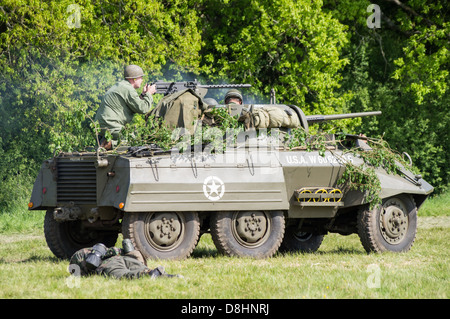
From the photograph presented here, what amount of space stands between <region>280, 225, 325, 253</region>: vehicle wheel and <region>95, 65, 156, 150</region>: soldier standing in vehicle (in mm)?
3205

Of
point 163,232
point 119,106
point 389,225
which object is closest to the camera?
point 163,232

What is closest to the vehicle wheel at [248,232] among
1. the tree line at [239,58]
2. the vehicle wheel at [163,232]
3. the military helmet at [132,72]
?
the vehicle wheel at [163,232]

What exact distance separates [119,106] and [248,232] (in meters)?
2.51

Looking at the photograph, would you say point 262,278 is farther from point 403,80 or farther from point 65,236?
point 403,80

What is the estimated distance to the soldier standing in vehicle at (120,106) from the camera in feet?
40.7

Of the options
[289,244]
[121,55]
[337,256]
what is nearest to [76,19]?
[121,55]

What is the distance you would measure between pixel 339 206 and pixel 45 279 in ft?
14.8

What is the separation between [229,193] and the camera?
11.9 metres

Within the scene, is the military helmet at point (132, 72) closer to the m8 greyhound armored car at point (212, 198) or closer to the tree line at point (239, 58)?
the m8 greyhound armored car at point (212, 198)

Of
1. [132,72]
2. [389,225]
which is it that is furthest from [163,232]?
[389,225]

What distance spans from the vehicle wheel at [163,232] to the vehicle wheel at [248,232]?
325 mm

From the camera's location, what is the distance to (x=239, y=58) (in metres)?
24.5

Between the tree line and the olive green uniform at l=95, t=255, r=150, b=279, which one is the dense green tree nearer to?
the tree line

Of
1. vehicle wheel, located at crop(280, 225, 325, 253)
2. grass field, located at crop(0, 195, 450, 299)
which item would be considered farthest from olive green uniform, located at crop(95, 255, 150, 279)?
vehicle wheel, located at crop(280, 225, 325, 253)
